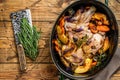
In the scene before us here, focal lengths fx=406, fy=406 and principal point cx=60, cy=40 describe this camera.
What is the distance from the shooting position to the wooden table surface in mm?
1650

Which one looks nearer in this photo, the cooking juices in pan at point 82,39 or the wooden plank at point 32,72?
the cooking juices in pan at point 82,39

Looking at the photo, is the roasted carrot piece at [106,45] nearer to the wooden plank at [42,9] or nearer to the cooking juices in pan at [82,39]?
the cooking juices in pan at [82,39]

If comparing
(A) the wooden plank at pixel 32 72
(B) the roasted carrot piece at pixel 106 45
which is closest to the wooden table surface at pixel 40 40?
(A) the wooden plank at pixel 32 72

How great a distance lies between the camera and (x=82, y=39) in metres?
1.55

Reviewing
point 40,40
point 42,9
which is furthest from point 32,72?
point 42,9

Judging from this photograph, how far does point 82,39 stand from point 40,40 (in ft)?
0.65

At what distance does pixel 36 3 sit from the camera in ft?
5.42

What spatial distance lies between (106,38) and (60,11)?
0.72ft

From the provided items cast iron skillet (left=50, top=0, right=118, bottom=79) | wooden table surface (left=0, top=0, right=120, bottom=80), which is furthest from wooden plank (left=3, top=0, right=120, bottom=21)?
cast iron skillet (left=50, top=0, right=118, bottom=79)

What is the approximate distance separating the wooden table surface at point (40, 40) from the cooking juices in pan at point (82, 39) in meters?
0.10

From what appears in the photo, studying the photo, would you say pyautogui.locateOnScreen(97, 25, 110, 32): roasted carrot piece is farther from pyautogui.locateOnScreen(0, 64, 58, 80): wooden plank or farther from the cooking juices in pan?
pyautogui.locateOnScreen(0, 64, 58, 80): wooden plank

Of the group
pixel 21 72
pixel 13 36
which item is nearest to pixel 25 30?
pixel 13 36

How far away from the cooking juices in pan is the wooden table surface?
0.10 m

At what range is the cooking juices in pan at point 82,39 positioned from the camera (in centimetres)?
156
